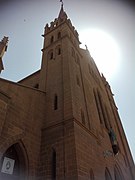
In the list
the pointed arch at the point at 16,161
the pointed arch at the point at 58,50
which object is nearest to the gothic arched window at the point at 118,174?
the pointed arch at the point at 16,161

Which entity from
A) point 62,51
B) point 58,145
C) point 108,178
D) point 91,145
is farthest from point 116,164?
point 62,51

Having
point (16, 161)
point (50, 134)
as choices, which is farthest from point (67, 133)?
point (16, 161)

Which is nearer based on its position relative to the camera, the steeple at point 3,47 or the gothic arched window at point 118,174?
the steeple at point 3,47

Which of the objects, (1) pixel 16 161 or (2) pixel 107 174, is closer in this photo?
(1) pixel 16 161

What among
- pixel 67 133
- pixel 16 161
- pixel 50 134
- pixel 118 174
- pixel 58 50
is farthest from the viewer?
pixel 58 50

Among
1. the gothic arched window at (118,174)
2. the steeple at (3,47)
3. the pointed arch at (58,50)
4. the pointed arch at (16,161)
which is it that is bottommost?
the pointed arch at (16,161)

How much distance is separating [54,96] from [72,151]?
451 cm

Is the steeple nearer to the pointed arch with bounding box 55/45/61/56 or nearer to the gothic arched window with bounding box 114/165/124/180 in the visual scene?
the pointed arch with bounding box 55/45/61/56

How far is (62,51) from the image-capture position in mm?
15320

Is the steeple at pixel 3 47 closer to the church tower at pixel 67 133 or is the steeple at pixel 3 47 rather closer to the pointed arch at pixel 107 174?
the church tower at pixel 67 133

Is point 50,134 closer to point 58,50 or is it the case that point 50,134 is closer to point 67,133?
point 67,133

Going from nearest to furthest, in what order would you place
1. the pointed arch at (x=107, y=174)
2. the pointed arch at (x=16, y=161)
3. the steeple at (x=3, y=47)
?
1. the pointed arch at (x=16, y=161)
2. the steeple at (x=3, y=47)
3. the pointed arch at (x=107, y=174)

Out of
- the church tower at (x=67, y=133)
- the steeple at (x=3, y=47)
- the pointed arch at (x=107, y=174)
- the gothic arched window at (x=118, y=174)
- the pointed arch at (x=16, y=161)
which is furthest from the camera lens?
the gothic arched window at (x=118, y=174)

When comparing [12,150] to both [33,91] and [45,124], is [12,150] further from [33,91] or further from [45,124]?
[33,91]
